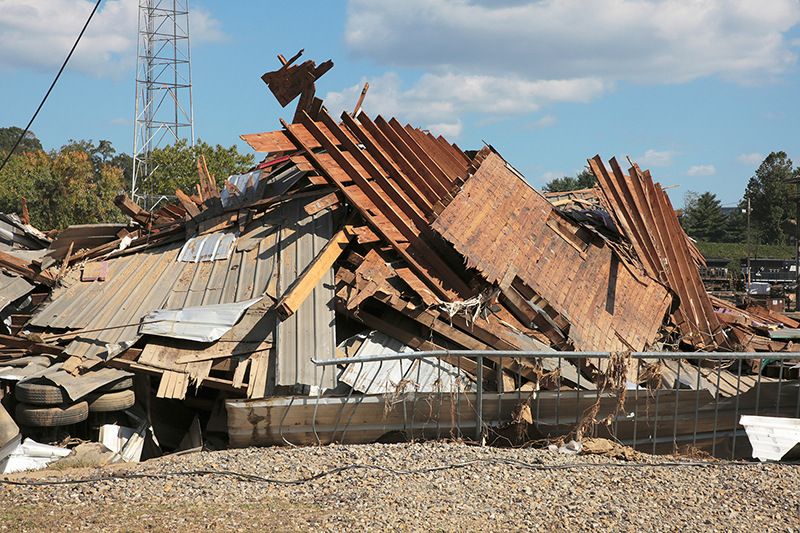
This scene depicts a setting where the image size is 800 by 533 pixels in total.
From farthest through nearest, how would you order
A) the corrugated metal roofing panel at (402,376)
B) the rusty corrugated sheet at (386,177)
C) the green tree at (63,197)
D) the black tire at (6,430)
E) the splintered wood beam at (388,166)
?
the green tree at (63,197)
the splintered wood beam at (388,166)
the rusty corrugated sheet at (386,177)
the corrugated metal roofing panel at (402,376)
the black tire at (6,430)

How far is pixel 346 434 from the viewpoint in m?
6.84

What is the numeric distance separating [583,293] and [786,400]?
2.73 meters

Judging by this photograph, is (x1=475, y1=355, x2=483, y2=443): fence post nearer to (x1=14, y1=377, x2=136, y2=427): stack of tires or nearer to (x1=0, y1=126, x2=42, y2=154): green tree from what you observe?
(x1=14, y1=377, x2=136, y2=427): stack of tires

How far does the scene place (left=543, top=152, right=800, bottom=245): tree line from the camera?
65000mm

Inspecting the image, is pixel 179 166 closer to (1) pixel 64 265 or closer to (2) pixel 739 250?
(1) pixel 64 265

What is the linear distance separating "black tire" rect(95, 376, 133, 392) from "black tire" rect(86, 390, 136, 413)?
46 mm

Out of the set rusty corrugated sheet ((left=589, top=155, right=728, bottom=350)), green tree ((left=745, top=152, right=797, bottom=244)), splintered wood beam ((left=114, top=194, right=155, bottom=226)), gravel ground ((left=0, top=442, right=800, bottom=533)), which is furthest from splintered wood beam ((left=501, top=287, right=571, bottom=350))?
green tree ((left=745, top=152, right=797, bottom=244))

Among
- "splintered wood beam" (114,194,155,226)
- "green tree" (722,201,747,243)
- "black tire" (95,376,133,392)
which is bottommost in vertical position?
"black tire" (95,376,133,392)

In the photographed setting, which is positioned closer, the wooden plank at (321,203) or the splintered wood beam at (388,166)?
the wooden plank at (321,203)

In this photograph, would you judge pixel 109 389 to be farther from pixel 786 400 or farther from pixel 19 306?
pixel 786 400

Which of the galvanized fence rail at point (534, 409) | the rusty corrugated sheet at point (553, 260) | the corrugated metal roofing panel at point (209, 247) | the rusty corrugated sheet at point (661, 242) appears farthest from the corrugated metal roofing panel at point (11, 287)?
the rusty corrugated sheet at point (661, 242)

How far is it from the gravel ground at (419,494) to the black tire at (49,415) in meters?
1.00

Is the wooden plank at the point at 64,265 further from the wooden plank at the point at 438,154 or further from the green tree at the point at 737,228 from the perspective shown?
the green tree at the point at 737,228

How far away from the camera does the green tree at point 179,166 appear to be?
108ft
